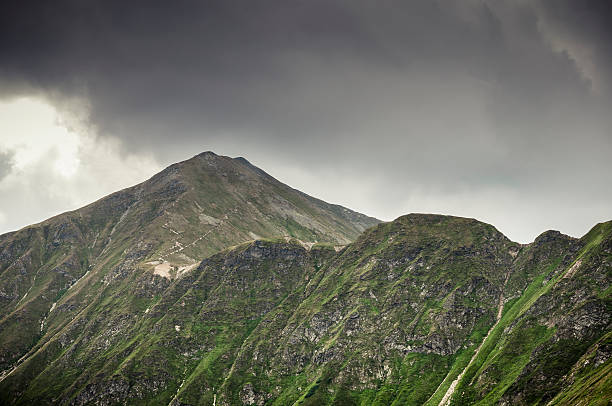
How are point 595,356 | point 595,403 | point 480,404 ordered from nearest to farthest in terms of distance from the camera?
point 595,403 → point 595,356 → point 480,404

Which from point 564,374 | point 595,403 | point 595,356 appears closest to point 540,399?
point 564,374

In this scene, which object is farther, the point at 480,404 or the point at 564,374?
the point at 480,404

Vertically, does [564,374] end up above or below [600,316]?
below

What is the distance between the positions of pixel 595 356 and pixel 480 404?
55805 millimetres

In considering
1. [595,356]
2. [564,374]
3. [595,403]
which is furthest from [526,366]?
[595,403]

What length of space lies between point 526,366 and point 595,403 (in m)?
70.3

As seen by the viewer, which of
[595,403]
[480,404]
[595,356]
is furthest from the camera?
[480,404]

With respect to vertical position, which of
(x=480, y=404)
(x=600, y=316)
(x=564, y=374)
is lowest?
(x=480, y=404)

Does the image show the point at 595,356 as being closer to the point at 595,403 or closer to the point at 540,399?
the point at 540,399

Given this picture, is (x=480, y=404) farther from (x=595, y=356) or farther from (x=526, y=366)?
(x=595, y=356)

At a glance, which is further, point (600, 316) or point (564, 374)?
point (600, 316)

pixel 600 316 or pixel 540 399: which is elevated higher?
pixel 600 316

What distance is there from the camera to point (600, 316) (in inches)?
7869

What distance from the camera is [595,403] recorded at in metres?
132
